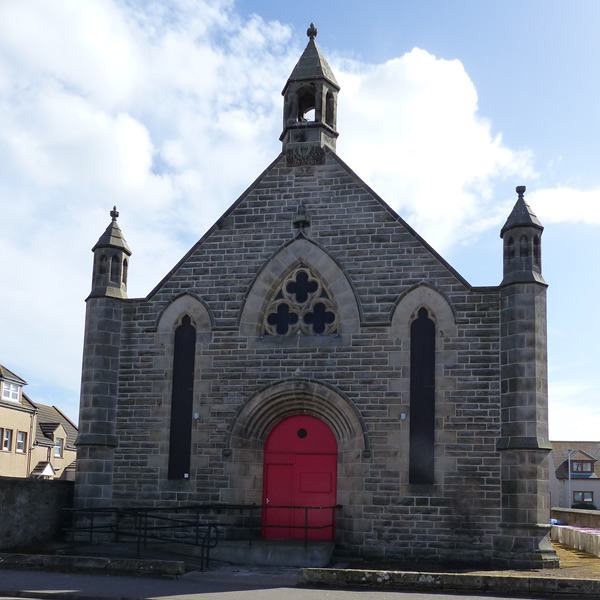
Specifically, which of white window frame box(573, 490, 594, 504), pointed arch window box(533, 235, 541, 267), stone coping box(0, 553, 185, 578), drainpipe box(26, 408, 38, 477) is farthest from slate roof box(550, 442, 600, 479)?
stone coping box(0, 553, 185, 578)

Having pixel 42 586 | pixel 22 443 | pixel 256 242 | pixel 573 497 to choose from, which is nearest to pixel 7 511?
pixel 42 586

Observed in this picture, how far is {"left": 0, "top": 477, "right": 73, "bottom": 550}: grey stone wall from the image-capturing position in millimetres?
16062

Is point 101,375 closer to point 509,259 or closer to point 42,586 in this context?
point 42,586

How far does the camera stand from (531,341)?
15.9m

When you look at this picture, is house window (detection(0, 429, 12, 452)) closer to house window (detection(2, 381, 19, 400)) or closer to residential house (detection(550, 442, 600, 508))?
house window (detection(2, 381, 19, 400))

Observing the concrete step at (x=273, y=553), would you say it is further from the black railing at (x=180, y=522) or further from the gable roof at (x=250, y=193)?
the gable roof at (x=250, y=193)

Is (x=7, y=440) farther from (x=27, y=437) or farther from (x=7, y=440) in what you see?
(x=27, y=437)

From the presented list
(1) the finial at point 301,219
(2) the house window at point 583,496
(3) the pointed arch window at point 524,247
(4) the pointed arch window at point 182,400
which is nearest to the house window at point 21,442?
(4) the pointed arch window at point 182,400

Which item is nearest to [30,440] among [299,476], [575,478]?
[299,476]

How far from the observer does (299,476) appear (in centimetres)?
1738

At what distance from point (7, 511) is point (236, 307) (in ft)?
20.9

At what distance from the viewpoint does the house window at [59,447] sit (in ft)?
155

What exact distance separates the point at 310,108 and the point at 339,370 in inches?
276

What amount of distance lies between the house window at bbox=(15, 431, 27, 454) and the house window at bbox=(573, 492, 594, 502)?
36.5m
